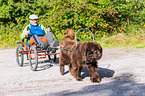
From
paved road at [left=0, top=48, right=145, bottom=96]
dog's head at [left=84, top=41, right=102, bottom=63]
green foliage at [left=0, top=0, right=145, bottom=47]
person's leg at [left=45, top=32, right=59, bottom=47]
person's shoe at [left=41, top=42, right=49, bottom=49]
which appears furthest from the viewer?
green foliage at [left=0, top=0, right=145, bottom=47]

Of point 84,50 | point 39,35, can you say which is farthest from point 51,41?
point 84,50

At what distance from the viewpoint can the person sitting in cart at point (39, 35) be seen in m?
6.88

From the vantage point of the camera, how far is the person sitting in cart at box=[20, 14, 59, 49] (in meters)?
6.88

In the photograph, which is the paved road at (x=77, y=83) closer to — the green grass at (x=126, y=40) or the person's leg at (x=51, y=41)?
the person's leg at (x=51, y=41)

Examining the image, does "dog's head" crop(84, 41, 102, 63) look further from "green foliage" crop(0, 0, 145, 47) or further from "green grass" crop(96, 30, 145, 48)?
"green foliage" crop(0, 0, 145, 47)

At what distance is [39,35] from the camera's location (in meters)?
7.62

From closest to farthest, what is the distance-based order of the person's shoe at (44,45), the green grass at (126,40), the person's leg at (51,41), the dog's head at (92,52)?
the dog's head at (92,52), the person's leg at (51,41), the person's shoe at (44,45), the green grass at (126,40)

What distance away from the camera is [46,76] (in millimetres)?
6105

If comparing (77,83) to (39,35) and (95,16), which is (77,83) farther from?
(95,16)

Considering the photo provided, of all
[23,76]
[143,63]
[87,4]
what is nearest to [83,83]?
[23,76]

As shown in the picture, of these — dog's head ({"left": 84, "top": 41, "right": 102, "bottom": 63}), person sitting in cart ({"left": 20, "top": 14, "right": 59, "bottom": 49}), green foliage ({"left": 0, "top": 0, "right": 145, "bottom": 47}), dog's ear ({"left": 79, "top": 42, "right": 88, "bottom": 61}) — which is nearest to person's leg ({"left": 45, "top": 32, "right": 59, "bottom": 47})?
person sitting in cart ({"left": 20, "top": 14, "right": 59, "bottom": 49})

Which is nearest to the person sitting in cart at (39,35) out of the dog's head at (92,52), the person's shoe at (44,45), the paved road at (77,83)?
the person's shoe at (44,45)

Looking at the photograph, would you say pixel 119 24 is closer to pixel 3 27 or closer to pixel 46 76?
pixel 3 27

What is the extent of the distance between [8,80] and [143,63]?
4.03m
